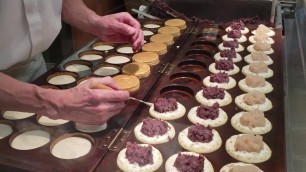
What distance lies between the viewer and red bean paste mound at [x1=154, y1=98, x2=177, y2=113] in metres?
2.38

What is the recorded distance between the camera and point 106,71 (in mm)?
3010

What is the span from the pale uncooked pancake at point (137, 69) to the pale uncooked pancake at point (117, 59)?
179 mm

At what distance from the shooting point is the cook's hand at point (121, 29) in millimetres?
2832

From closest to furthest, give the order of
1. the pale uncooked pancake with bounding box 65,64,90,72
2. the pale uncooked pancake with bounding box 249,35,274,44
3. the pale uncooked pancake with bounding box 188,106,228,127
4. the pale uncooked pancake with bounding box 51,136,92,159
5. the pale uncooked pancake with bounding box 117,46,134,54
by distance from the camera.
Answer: the pale uncooked pancake with bounding box 51,136,92,159 < the pale uncooked pancake with bounding box 188,106,228,127 < the pale uncooked pancake with bounding box 65,64,90,72 < the pale uncooked pancake with bounding box 117,46,134,54 < the pale uncooked pancake with bounding box 249,35,274,44

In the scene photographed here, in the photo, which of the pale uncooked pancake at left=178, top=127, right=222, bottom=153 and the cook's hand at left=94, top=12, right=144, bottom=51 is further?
the cook's hand at left=94, top=12, right=144, bottom=51

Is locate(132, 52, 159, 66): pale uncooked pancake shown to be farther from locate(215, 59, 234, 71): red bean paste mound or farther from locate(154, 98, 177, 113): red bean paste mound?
locate(154, 98, 177, 113): red bean paste mound

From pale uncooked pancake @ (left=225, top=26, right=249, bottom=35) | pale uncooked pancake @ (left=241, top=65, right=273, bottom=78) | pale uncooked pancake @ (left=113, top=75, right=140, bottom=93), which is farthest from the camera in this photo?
pale uncooked pancake @ (left=225, top=26, right=249, bottom=35)

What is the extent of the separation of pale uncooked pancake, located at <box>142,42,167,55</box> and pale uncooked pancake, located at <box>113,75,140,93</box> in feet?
2.01

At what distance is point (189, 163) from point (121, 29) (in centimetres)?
143

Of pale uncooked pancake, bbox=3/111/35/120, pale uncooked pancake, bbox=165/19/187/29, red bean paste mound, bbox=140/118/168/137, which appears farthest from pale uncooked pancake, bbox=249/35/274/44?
pale uncooked pancake, bbox=3/111/35/120

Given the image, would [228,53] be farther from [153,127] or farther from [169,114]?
[153,127]

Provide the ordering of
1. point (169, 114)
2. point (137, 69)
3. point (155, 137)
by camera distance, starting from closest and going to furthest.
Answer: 1. point (155, 137)
2. point (169, 114)
3. point (137, 69)

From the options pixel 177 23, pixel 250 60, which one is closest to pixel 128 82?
pixel 250 60

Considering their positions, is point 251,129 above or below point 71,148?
below
